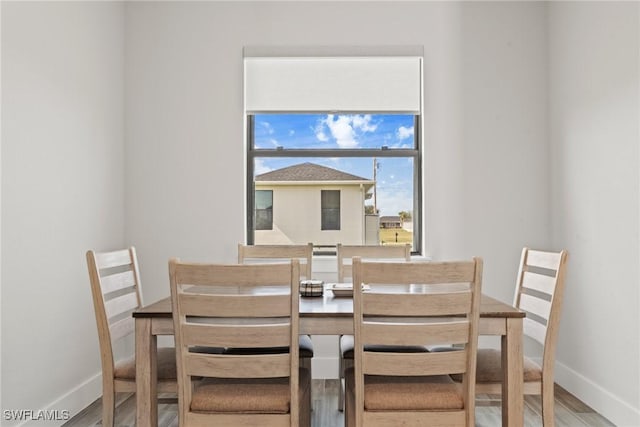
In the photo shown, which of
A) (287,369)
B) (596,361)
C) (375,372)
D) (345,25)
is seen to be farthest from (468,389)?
(345,25)

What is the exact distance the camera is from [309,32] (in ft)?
11.4

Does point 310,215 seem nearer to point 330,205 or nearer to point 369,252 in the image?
point 330,205

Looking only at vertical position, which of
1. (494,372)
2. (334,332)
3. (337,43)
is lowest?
(494,372)

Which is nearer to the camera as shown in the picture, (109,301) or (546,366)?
Result: (546,366)

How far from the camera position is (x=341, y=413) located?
2771 millimetres

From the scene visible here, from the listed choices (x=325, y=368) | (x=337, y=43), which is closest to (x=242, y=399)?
(x=325, y=368)

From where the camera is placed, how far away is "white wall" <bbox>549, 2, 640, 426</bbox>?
2549mm

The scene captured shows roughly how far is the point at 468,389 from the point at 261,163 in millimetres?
2409

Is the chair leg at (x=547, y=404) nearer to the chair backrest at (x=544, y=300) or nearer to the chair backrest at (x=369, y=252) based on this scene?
the chair backrest at (x=544, y=300)

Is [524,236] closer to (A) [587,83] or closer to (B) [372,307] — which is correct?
(A) [587,83]

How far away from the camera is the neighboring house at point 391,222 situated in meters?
3.65

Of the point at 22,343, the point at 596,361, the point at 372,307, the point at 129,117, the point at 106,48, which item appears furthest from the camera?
the point at 129,117

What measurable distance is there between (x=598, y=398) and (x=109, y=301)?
2.69 m

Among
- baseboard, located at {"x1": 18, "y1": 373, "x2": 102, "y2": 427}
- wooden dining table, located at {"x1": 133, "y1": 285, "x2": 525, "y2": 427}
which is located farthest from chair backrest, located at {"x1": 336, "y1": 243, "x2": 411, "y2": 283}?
baseboard, located at {"x1": 18, "y1": 373, "x2": 102, "y2": 427}
